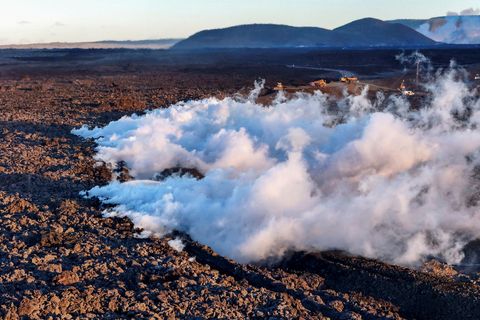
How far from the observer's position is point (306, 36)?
170875 millimetres

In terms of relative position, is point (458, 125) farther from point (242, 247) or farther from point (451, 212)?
point (242, 247)

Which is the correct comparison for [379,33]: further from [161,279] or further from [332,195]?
[161,279]

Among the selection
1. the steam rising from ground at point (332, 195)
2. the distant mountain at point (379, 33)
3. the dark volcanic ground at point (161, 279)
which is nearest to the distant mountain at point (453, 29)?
the distant mountain at point (379, 33)

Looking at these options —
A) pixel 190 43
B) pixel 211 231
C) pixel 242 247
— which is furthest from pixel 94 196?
pixel 190 43

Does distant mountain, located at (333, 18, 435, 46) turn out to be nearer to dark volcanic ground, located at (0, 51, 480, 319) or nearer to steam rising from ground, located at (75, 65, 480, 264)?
steam rising from ground, located at (75, 65, 480, 264)

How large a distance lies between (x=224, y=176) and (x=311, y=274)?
11.8ft

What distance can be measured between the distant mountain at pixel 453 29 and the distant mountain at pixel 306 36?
4778 mm

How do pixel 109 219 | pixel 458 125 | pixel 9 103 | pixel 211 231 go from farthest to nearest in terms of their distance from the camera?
pixel 9 103, pixel 458 125, pixel 109 219, pixel 211 231

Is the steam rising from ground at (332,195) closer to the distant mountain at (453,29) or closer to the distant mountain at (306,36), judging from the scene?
the distant mountain at (453,29)

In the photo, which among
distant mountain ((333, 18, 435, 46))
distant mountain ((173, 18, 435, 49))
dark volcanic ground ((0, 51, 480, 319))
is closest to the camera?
dark volcanic ground ((0, 51, 480, 319))

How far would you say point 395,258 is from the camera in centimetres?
925

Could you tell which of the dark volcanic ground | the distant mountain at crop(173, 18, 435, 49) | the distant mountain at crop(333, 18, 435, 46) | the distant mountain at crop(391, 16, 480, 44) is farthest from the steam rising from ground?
the distant mountain at crop(333, 18, 435, 46)

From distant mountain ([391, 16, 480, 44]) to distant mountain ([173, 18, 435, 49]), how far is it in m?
4.78

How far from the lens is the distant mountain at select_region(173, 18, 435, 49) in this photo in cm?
15375
